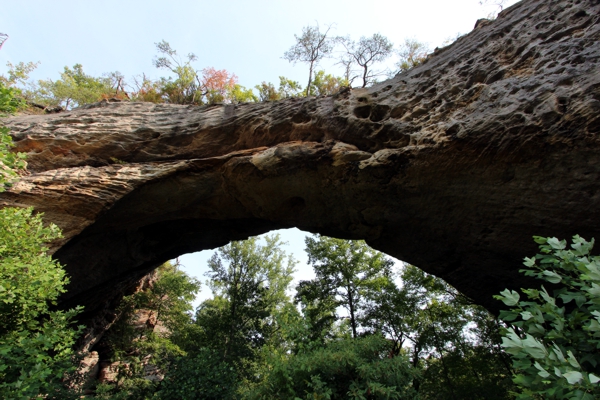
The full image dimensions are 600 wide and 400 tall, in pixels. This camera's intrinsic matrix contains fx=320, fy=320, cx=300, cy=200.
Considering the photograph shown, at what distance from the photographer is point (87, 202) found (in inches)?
273

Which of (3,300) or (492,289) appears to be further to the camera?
(492,289)

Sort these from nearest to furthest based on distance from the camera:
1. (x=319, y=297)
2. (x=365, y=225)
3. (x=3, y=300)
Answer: (x=3, y=300), (x=365, y=225), (x=319, y=297)

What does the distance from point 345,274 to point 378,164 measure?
412 inches

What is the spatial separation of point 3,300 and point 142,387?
7.04 m

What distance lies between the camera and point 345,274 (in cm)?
1566

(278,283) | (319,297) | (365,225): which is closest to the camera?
(365,225)

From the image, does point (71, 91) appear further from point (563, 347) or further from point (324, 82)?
point (563, 347)

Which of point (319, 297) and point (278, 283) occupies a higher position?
point (278, 283)

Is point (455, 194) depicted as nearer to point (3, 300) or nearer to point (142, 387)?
point (3, 300)

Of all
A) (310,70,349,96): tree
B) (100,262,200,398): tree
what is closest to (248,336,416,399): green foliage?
(100,262,200,398): tree

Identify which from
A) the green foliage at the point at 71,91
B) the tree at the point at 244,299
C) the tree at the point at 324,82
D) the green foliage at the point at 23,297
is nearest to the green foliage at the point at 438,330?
the tree at the point at 244,299

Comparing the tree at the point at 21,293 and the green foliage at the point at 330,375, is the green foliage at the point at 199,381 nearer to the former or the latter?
the green foliage at the point at 330,375

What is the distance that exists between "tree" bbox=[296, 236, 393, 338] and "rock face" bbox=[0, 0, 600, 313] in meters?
6.89

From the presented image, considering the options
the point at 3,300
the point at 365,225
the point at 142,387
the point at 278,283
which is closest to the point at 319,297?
the point at 278,283
